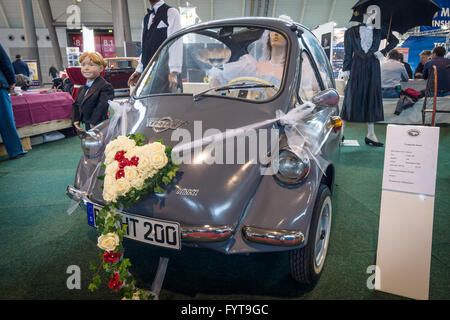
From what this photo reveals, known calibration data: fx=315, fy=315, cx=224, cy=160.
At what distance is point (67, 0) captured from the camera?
2227cm

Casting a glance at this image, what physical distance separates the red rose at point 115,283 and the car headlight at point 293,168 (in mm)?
1012

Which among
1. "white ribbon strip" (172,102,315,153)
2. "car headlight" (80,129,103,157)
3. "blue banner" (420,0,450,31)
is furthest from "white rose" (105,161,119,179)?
"blue banner" (420,0,450,31)

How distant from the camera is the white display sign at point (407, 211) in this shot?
1728 mm

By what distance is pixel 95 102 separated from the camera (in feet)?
11.6

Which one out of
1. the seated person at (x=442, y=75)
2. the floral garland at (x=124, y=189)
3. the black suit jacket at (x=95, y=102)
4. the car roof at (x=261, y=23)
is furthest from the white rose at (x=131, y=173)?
the seated person at (x=442, y=75)

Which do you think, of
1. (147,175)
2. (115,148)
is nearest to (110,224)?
(147,175)

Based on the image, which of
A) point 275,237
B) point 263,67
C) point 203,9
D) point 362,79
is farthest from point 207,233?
point 203,9

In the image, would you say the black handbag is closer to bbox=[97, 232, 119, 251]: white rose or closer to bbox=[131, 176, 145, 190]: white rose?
bbox=[131, 176, 145, 190]: white rose

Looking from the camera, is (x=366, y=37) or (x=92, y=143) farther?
(x=366, y=37)

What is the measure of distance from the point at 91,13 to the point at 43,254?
84.0 ft

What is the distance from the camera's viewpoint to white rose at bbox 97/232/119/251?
1.58 metres

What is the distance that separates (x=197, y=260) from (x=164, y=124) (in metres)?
0.97

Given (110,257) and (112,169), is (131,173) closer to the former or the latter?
(112,169)

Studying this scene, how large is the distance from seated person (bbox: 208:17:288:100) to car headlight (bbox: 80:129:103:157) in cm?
97
